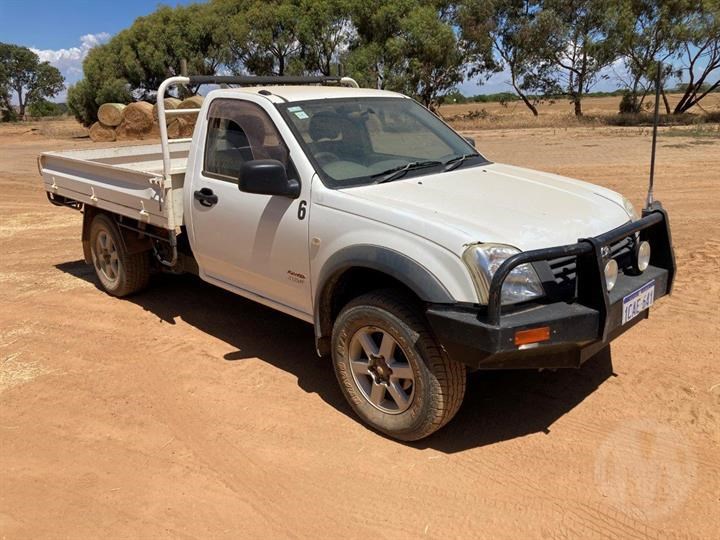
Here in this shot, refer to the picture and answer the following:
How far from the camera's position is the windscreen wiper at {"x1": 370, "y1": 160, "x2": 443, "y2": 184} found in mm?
4395

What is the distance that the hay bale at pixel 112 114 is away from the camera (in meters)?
24.7

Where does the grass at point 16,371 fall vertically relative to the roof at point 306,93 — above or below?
below

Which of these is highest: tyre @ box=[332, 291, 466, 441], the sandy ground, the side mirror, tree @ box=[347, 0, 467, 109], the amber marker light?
tree @ box=[347, 0, 467, 109]

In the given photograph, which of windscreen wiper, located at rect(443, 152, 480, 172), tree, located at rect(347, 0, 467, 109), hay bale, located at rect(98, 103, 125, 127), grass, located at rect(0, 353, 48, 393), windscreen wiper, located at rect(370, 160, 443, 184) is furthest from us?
tree, located at rect(347, 0, 467, 109)

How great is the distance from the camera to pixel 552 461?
12.3 ft

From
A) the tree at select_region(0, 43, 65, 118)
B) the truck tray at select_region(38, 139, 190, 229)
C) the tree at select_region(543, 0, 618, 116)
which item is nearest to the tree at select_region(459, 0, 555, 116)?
the tree at select_region(543, 0, 618, 116)

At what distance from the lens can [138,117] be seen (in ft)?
79.2

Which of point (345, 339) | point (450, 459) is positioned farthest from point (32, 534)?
point (450, 459)

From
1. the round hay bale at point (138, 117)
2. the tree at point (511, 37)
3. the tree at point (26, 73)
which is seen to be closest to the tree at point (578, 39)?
the tree at point (511, 37)

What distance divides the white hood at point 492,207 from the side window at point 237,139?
Result: 2.54ft

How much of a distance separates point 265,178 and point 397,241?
985 millimetres

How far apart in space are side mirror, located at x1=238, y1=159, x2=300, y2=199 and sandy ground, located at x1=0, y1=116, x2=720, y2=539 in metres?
1.39

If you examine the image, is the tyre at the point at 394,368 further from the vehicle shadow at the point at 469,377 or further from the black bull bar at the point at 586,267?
the black bull bar at the point at 586,267

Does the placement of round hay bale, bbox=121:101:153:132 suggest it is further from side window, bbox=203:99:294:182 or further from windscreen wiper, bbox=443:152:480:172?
windscreen wiper, bbox=443:152:480:172
